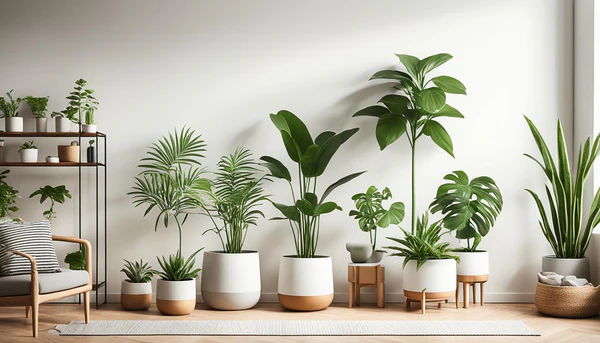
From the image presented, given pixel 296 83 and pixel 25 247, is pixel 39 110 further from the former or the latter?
pixel 296 83

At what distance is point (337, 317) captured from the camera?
16.5 ft

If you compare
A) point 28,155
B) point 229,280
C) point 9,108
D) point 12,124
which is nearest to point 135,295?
point 229,280

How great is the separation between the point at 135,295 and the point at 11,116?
192 cm

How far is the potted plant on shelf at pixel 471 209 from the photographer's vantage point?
534 centimetres

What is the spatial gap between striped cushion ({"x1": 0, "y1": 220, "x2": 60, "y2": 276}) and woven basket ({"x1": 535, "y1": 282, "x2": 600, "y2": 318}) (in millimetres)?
3753

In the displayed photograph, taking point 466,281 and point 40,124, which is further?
point 40,124

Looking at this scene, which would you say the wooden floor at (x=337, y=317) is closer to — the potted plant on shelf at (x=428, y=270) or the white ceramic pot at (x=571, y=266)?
the potted plant on shelf at (x=428, y=270)

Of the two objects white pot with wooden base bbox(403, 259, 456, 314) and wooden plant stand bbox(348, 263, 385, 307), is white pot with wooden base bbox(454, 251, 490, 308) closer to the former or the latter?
white pot with wooden base bbox(403, 259, 456, 314)

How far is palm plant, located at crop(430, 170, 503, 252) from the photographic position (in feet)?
17.4

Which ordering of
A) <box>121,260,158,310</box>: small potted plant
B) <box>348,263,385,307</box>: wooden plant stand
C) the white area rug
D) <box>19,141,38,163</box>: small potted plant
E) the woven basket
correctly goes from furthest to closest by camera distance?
<box>19,141,38,163</box>: small potted plant < <box>348,263,385,307</box>: wooden plant stand < <box>121,260,158,310</box>: small potted plant < the woven basket < the white area rug

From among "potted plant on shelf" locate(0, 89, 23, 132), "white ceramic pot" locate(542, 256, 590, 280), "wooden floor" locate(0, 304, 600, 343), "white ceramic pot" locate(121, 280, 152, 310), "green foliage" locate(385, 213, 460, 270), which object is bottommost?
"wooden floor" locate(0, 304, 600, 343)

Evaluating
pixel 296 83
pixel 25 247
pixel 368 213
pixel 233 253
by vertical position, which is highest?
pixel 296 83

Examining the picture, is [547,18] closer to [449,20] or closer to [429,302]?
[449,20]

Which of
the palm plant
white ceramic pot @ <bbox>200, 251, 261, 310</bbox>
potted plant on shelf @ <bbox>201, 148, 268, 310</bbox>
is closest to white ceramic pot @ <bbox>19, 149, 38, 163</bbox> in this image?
potted plant on shelf @ <bbox>201, 148, 268, 310</bbox>
